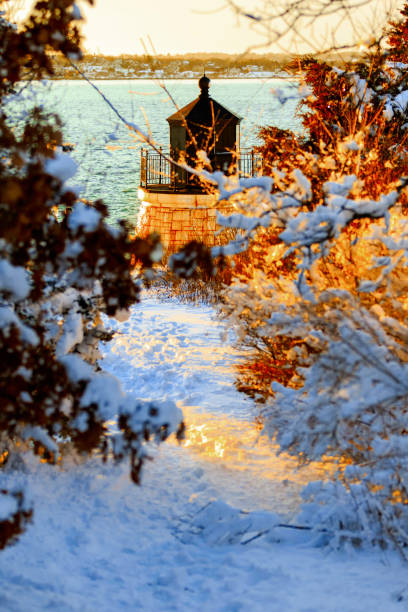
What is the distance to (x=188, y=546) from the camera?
4883mm

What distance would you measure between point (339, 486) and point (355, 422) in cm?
49

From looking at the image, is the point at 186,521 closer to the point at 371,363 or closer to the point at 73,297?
the point at 73,297

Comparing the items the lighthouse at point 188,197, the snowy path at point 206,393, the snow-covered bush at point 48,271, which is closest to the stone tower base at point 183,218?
the lighthouse at point 188,197

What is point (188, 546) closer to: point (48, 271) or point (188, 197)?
point (48, 271)

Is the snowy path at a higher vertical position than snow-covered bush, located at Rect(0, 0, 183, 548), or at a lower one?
lower

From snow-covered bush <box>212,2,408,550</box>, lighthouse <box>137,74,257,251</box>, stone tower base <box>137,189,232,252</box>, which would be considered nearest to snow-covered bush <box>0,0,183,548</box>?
snow-covered bush <box>212,2,408,550</box>

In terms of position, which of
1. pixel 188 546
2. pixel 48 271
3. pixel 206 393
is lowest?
pixel 188 546

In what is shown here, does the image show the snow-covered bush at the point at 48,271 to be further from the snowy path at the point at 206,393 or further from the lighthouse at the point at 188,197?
the lighthouse at the point at 188,197

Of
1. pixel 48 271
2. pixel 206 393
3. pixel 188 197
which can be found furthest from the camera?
pixel 188 197

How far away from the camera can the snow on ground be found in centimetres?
419

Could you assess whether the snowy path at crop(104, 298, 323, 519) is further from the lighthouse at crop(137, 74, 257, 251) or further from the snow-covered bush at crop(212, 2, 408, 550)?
the lighthouse at crop(137, 74, 257, 251)

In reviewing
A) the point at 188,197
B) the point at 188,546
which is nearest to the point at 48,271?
the point at 188,546

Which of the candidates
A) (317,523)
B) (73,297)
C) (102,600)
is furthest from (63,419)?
(317,523)

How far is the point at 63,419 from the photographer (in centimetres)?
536
